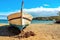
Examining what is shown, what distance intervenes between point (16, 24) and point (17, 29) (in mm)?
848

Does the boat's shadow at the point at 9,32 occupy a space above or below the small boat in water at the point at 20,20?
below

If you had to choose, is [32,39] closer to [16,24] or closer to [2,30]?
[16,24]

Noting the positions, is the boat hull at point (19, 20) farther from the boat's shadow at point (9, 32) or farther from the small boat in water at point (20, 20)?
the boat's shadow at point (9, 32)

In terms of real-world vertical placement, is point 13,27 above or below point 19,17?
below

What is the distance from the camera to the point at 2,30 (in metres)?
16.0

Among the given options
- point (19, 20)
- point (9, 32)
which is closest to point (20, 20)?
point (19, 20)

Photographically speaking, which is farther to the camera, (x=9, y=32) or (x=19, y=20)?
(x=9, y=32)

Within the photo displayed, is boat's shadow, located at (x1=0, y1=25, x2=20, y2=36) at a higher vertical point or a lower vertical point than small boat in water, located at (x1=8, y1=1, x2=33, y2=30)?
lower

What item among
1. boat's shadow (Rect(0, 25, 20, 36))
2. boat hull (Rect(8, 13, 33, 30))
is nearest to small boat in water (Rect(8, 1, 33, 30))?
boat hull (Rect(8, 13, 33, 30))

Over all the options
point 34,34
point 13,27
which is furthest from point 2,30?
point 34,34

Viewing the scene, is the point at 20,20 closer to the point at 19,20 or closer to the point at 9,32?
the point at 19,20

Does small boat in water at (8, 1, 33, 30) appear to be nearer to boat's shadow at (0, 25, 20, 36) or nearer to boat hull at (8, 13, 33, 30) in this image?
boat hull at (8, 13, 33, 30)

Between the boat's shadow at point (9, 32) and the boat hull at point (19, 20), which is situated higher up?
the boat hull at point (19, 20)

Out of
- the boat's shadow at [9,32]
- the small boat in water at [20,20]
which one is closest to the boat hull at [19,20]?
the small boat in water at [20,20]
